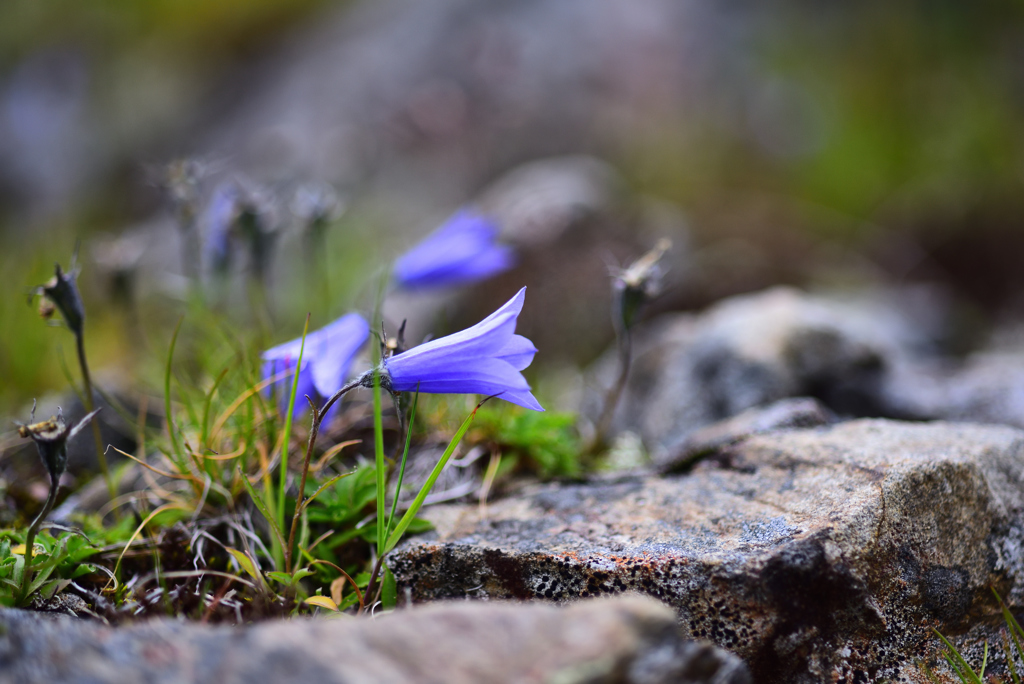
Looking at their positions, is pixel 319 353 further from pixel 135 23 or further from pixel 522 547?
pixel 135 23

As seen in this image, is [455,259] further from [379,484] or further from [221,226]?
[379,484]

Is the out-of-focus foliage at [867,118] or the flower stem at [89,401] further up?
the out-of-focus foliage at [867,118]

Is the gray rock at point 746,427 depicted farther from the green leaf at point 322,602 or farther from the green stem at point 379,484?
the green leaf at point 322,602

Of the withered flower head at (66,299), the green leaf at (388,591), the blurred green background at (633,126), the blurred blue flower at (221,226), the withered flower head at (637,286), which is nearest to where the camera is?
the green leaf at (388,591)

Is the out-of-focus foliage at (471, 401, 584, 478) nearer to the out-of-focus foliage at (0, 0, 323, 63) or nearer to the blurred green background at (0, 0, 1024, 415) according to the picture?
the blurred green background at (0, 0, 1024, 415)

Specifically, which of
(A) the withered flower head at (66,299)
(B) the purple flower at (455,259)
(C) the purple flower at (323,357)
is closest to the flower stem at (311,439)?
(C) the purple flower at (323,357)

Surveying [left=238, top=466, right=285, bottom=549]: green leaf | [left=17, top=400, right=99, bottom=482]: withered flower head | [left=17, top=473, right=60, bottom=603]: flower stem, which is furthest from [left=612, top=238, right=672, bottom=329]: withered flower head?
[left=17, top=473, right=60, bottom=603]: flower stem

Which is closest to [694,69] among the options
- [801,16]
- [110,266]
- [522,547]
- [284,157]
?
[801,16]
